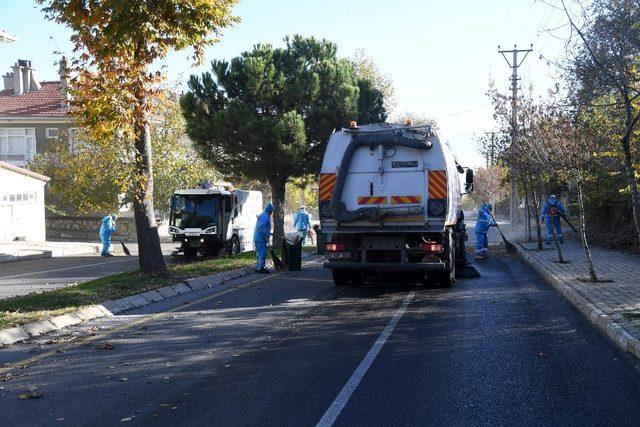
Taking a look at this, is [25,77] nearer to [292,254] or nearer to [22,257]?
[22,257]

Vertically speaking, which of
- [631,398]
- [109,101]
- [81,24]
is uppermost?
[81,24]

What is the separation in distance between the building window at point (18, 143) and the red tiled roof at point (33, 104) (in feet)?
3.94

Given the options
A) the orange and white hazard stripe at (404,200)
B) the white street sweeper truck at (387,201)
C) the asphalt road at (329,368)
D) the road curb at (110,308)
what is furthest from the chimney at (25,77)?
the orange and white hazard stripe at (404,200)

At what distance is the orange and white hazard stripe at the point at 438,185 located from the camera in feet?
41.1

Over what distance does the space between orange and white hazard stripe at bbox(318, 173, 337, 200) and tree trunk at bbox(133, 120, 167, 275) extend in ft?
12.6

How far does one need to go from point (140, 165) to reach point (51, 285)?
Answer: 3438mm

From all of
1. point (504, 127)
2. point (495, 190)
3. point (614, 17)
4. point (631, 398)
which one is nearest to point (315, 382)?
point (631, 398)

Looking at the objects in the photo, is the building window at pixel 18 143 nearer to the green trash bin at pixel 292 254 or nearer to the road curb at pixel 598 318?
the green trash bin at pixel 292 254

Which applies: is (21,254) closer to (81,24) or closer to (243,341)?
(81,24)

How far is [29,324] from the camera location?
29.9 feet

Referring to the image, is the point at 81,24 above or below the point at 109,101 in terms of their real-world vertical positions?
above

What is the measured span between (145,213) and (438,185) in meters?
Result: 6.39

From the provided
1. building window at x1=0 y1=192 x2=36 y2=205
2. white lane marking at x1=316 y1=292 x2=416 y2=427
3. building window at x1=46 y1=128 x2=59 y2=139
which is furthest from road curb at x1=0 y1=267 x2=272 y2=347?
building window at x1=46 y1=128 x2=59 y2=139

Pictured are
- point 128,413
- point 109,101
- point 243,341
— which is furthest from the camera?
point 109,101
